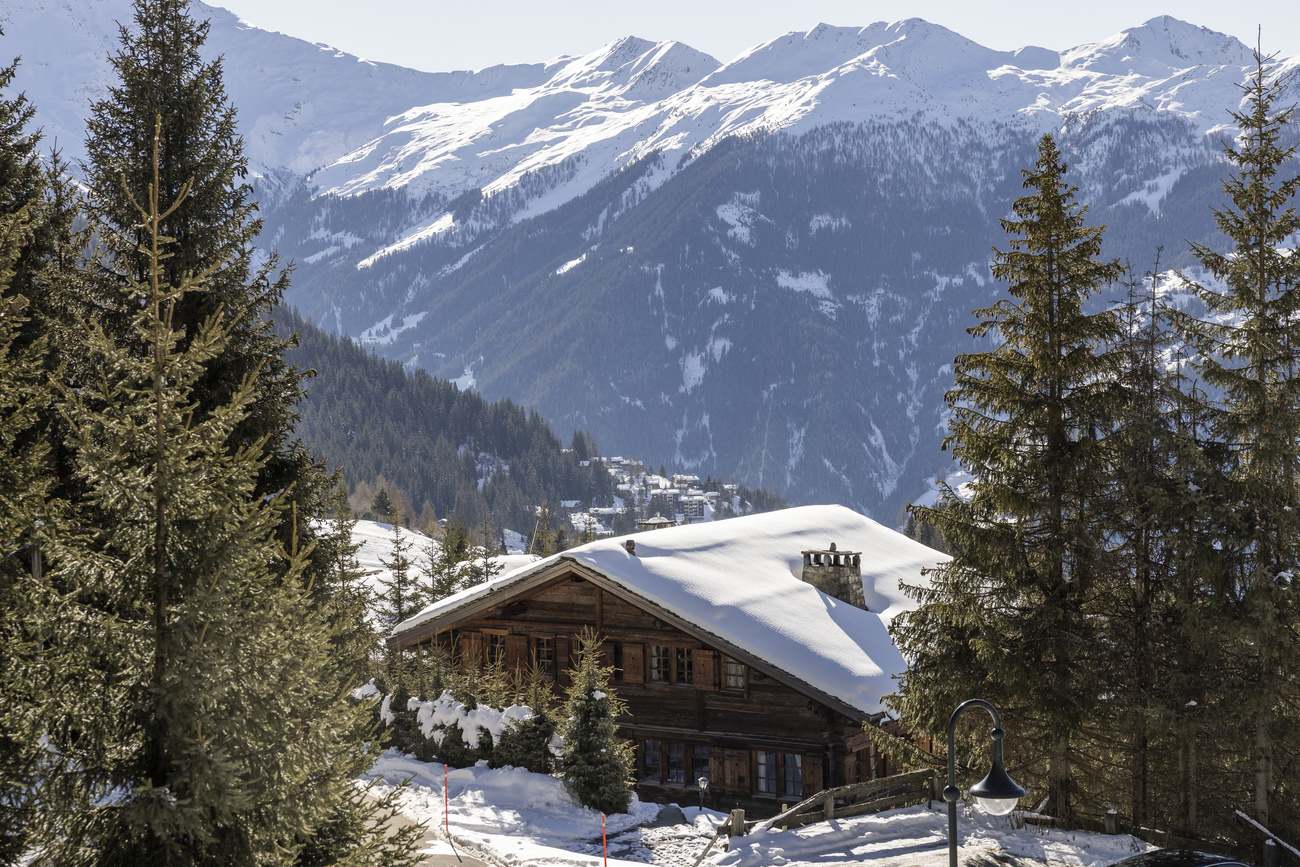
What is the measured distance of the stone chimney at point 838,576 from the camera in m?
33.5

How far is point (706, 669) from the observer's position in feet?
94.5

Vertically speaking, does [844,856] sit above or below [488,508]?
below

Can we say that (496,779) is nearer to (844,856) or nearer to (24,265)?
(844,856)

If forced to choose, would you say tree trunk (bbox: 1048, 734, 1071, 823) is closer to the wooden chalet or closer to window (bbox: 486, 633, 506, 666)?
the wooden chalet

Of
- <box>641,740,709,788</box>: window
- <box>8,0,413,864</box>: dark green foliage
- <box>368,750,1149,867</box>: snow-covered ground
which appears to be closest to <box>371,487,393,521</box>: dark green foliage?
<box>641,740,709,788</box>: window

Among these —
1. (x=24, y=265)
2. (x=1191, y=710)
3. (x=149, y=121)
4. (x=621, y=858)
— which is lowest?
(x=621, y=858)

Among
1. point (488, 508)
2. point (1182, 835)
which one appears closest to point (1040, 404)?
point (1182, 835)

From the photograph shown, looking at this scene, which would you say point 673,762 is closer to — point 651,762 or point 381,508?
point 651,762

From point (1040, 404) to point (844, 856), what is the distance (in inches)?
351

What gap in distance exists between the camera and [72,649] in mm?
7344

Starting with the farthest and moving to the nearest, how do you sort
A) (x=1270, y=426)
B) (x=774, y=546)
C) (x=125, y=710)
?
(x=774, y=546), (x=1270, y=426), (x=125, y=710)

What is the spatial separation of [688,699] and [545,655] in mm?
4758

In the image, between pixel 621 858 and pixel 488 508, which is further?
pixel 488 508

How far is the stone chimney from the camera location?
3350cm
